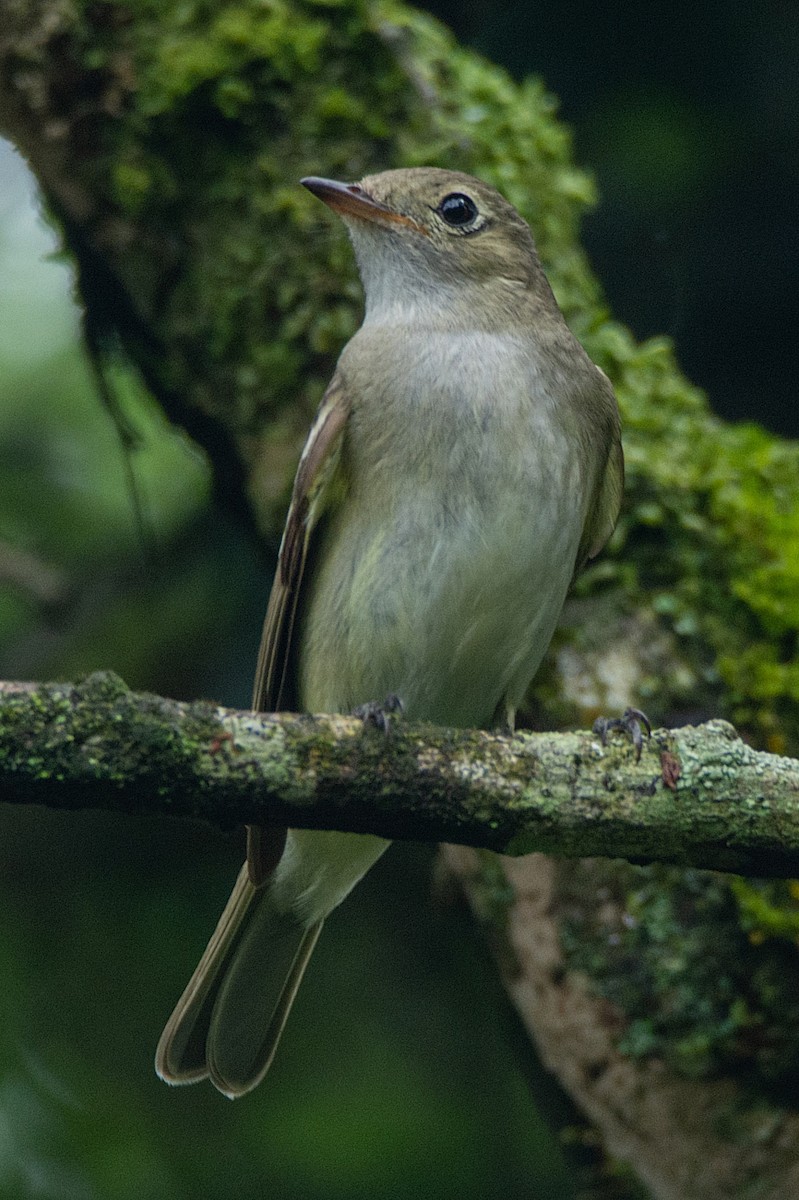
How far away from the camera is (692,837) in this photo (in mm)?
2938

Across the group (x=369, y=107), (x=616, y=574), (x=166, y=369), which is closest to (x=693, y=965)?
(x=616, y=574)

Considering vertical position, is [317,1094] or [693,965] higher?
[693,965]

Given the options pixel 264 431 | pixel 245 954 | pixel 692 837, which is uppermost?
pixel 692 837

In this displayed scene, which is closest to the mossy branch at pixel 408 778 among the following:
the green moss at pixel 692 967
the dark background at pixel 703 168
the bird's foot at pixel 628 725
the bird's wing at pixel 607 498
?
the bird's foot at pixel 628 725

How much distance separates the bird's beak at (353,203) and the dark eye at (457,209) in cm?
10

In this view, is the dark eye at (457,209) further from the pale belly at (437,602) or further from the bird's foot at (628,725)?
the bird's foot at (628,725)

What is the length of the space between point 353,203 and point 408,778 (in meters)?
→ 2.19

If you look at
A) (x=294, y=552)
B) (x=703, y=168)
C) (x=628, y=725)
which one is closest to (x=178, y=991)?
(x=294, y=552)

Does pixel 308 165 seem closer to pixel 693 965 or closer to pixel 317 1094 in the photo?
pixel 693 965

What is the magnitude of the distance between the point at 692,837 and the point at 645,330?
3681mm

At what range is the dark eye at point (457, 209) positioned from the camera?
4.58m

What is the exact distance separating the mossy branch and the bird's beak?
75.9 inches

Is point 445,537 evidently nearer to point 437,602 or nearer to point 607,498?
point 437,602

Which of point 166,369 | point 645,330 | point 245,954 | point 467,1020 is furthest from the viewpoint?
point 645,330
